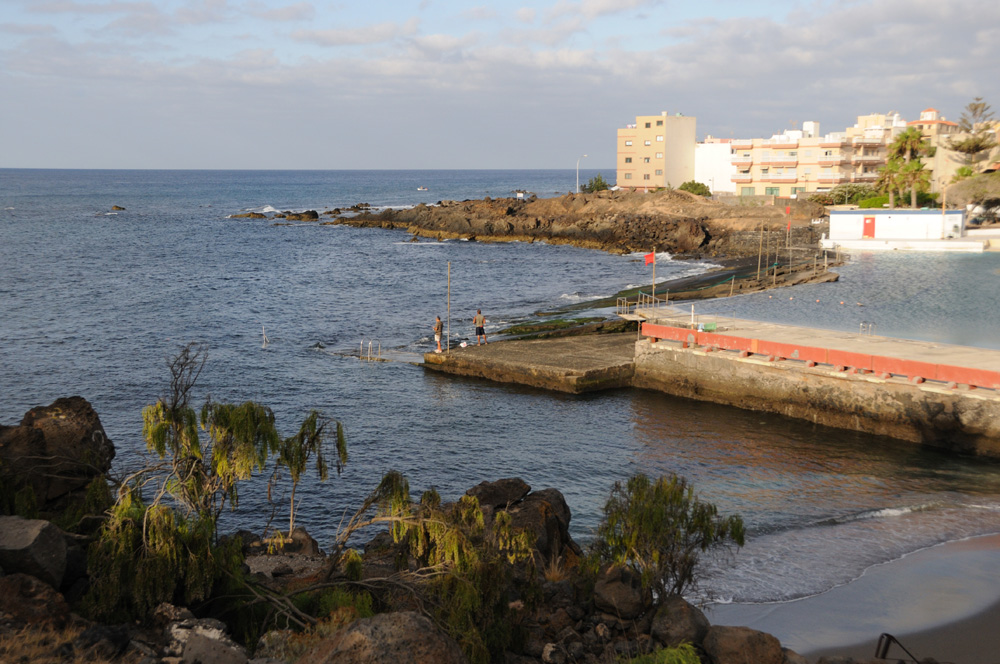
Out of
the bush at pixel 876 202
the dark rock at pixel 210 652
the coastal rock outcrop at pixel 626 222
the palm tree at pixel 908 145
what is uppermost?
the palm tree at pixel 908 145

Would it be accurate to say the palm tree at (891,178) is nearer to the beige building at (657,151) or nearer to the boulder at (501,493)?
the beige building at (657,151)

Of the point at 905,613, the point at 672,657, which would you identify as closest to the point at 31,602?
the point at 672,657

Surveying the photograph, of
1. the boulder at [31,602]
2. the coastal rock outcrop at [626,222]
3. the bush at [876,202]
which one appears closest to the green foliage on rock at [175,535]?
the boulder at [31,602]

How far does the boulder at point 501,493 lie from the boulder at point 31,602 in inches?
362

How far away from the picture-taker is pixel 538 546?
620 inches

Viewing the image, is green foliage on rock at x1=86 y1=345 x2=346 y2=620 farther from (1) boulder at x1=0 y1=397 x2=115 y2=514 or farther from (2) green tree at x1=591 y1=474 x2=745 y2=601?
(2) green tree at x1=591 y1=474 x2=745 y2=601

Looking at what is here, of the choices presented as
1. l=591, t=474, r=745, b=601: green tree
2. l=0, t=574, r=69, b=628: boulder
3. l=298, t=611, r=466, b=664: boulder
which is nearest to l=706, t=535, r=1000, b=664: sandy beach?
l=591, t=474, r=745, b=601: green tree

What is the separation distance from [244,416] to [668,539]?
7035 mm

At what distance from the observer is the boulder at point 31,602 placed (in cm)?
966

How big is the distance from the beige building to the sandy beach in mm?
106850

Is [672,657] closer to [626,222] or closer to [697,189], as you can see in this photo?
[626,222]

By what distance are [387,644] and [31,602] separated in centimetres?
487

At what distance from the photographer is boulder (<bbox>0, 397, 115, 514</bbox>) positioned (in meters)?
13.3

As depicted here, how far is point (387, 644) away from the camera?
8109 millimetres
